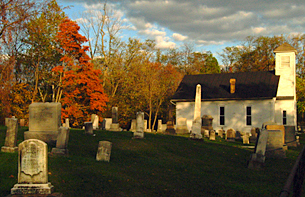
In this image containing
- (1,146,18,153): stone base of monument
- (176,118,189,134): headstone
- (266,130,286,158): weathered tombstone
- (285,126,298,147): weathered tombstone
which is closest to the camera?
(1,146,18,153): stone base of monument

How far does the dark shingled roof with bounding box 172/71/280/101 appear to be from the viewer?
1258 inches

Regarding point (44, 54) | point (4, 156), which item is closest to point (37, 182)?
point (4, 156)

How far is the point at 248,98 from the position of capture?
31.6 m

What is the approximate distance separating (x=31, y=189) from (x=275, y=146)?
10504 millimetres

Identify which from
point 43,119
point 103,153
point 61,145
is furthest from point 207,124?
point 61,145

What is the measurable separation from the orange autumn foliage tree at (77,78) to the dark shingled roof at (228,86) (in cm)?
887

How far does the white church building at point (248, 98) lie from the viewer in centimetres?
3148

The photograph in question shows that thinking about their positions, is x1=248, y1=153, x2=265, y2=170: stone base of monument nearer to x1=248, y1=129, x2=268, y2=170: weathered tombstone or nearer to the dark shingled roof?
x1=248, y1=129, x2=268, y2=170: weathered tombstone

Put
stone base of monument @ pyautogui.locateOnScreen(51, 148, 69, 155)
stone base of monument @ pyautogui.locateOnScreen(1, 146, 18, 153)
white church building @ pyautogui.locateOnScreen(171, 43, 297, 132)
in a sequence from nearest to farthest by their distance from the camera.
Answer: stone base of monument @ pyautogui.locateOnScreen(51, 148, 69, 155) → stone base of monument @ pyautogui.locateOnScreen(1, 146, 18, 153) → white church building @ pyautogui.locateOnScreen(171, 43, 297, 132)

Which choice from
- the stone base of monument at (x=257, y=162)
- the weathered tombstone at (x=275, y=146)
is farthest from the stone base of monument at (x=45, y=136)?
the weathered tombstone at (x=275, y=146)

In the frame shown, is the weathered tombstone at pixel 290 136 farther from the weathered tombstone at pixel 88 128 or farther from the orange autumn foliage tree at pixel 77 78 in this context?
the orange autumn foliage tree at pixel 77 78

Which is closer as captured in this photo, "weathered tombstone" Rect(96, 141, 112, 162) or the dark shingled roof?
"weathered tombstone" Rect(96, 141, 112, 162)

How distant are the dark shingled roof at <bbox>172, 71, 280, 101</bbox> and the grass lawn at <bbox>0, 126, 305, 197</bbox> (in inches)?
764

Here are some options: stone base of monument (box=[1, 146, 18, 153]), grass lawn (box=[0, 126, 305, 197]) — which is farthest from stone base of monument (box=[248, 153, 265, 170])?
stone base of monument (box=[1, 146, 18, 153])
